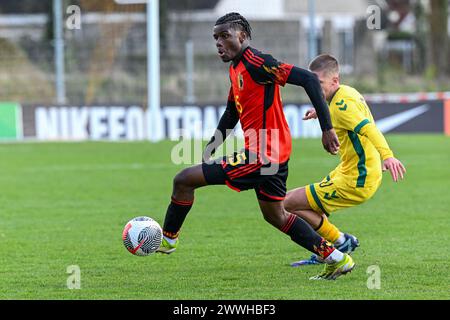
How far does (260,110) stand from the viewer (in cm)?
686

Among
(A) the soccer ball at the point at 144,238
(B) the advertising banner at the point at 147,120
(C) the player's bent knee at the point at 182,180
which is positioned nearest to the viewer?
(C) the player's bent knee at the point at 182,180

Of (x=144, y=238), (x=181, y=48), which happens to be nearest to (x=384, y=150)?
(x=144, y=238)

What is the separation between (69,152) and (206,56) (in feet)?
47.5

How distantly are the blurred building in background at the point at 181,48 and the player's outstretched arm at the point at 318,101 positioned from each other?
18.5 metres

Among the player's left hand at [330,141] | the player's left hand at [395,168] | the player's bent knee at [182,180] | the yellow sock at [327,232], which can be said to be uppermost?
the player's left hand at [330,141]

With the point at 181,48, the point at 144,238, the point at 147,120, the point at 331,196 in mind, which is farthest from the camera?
the point at 181,48

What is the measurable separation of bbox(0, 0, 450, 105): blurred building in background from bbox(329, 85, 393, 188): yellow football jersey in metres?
17.4

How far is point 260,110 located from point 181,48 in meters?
28.7

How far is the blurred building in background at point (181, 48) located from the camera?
2927 cm

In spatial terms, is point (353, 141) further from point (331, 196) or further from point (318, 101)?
point (318, 101)

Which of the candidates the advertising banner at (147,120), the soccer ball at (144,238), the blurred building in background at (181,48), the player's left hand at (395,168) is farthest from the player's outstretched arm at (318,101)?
the blurred building in background at (181,48)

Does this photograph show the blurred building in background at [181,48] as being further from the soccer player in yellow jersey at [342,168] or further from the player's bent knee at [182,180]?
the player's bent knee at [182,180]

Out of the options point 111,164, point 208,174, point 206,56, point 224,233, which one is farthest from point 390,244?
point 206,56

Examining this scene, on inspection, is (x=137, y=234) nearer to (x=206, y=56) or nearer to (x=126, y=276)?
(x=126, y=276)
